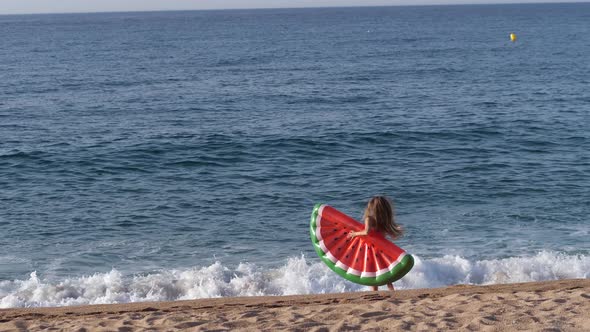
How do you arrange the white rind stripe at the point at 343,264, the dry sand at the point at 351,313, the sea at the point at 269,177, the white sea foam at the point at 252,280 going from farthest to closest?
the sea at the point at 269,177 < the white sea foam at the point at 252,280 < the white rind stripe at the point at 343,264 < the dry sand at the point at 351,313

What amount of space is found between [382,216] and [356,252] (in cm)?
68

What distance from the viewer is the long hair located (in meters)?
9.77

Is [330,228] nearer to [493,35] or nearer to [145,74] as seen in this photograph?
[145,74]

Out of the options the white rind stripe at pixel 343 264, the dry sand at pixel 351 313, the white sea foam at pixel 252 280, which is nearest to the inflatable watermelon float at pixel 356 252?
the white rind stripe at pixel 343 264

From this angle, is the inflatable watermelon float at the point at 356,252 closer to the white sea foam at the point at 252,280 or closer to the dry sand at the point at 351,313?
the dry sand at the point at 351,313

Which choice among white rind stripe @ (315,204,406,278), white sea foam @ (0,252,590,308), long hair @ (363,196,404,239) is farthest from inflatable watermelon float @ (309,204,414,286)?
white sea foam @ (0,252,590,308)

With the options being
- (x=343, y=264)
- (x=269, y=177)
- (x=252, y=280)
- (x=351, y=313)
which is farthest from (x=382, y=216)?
(x=269, y=177)

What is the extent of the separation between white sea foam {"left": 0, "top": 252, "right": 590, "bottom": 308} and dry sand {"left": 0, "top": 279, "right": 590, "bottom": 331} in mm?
3918

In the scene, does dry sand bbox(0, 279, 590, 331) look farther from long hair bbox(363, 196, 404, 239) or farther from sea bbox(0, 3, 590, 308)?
sea bbox(0, 3, 590, 308)

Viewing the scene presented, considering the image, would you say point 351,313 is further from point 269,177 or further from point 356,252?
point 269,177

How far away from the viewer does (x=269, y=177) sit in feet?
72.0

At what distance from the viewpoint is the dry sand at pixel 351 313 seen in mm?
8000

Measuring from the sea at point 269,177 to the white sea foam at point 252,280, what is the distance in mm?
41

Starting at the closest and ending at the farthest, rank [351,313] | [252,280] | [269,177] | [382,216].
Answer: [351,313] < [382,216] < [252,280] < [269,177]
